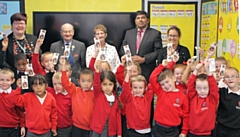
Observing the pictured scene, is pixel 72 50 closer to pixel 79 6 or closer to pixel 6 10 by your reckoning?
pixel 79 6

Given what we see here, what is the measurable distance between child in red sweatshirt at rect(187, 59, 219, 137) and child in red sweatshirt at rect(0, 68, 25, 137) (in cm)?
172

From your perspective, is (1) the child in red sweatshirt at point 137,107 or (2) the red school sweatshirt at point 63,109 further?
(2) the red school sweatshirt at point 63,109

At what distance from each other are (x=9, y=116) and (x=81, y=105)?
28.3 inches

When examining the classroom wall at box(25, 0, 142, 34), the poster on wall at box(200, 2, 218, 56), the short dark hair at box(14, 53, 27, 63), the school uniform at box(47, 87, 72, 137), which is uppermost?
the classroom wall at box(25, 0, 142, 34)

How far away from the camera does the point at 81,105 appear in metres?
3.32

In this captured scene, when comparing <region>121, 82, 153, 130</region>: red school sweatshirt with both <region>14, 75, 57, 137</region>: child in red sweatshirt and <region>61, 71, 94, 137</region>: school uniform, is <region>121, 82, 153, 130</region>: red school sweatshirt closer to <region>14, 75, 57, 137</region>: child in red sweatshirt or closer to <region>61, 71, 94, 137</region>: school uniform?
<region>61, 71, 94, 137</region>: school uniform

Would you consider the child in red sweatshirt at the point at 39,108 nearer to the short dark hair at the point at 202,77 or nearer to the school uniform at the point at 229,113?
the short dark hair at the point at 202,77

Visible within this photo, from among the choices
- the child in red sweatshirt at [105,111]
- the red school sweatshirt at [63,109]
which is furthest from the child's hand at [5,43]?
the child in red sweatshirt at [105,111]

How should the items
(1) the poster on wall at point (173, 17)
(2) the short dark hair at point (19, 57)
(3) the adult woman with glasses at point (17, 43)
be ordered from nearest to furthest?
(2) the short dark hair at point (19, 57)
(3) the adult woman with glasses at point (17, 43)
(1) the poster on wall at point (173, 17)

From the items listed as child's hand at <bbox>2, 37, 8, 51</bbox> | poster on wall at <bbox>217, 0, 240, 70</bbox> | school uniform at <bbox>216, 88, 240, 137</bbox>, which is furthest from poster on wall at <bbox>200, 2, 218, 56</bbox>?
child's hand at <bbox>2, 37, 8, 51</bbox>

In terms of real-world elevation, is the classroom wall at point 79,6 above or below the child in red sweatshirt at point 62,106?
above

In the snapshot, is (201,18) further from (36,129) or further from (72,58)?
(36,129)

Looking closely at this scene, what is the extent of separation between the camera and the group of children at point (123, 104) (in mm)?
3084

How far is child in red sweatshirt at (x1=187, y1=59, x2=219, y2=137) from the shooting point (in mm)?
3008
